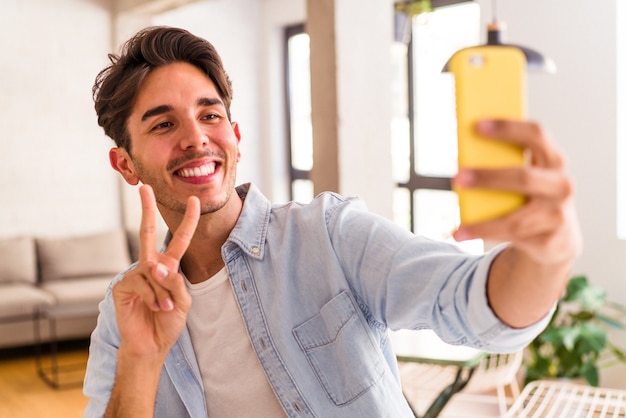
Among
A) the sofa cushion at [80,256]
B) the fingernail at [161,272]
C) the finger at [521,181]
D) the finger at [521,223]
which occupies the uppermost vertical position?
the finger at [521,181]

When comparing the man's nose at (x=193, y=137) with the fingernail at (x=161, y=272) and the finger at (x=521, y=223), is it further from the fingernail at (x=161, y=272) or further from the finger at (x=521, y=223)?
the finger at (x=521, y=223)

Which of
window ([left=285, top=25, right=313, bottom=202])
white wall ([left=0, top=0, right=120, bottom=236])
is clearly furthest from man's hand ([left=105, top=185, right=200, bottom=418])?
window ([left=285, top=25, right=313, bottom=202])

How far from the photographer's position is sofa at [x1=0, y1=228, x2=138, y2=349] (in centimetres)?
554

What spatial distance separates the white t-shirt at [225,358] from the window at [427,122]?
476 centimetres

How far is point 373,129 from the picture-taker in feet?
12.4

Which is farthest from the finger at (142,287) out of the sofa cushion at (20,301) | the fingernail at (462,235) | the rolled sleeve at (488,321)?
the sofa cushion at (20,301)

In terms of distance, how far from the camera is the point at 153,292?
1.26 meters

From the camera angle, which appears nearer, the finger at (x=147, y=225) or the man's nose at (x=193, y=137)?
the finger at (x=147, y=225)

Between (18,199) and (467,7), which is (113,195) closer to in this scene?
(18,199)

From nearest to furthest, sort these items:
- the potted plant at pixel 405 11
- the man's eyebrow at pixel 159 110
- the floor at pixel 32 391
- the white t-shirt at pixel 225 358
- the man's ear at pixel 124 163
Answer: the white t-shirt at pixel 225 358, the man's eyebrow at pixel 159 110, the man's ear at pixel 124 163, the floor at pixel 32 391, the potted plant at pixel 405 11

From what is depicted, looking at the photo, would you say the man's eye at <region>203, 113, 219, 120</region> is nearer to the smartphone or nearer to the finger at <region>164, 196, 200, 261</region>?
the finger at <region>164, 196, 200, 261</region>

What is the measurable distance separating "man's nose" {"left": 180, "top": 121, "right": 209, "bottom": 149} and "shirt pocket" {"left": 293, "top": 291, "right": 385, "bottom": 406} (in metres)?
0.41

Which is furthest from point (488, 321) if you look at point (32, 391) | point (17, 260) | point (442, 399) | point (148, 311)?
point (17, 260)

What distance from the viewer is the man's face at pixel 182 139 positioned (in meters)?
1.49
